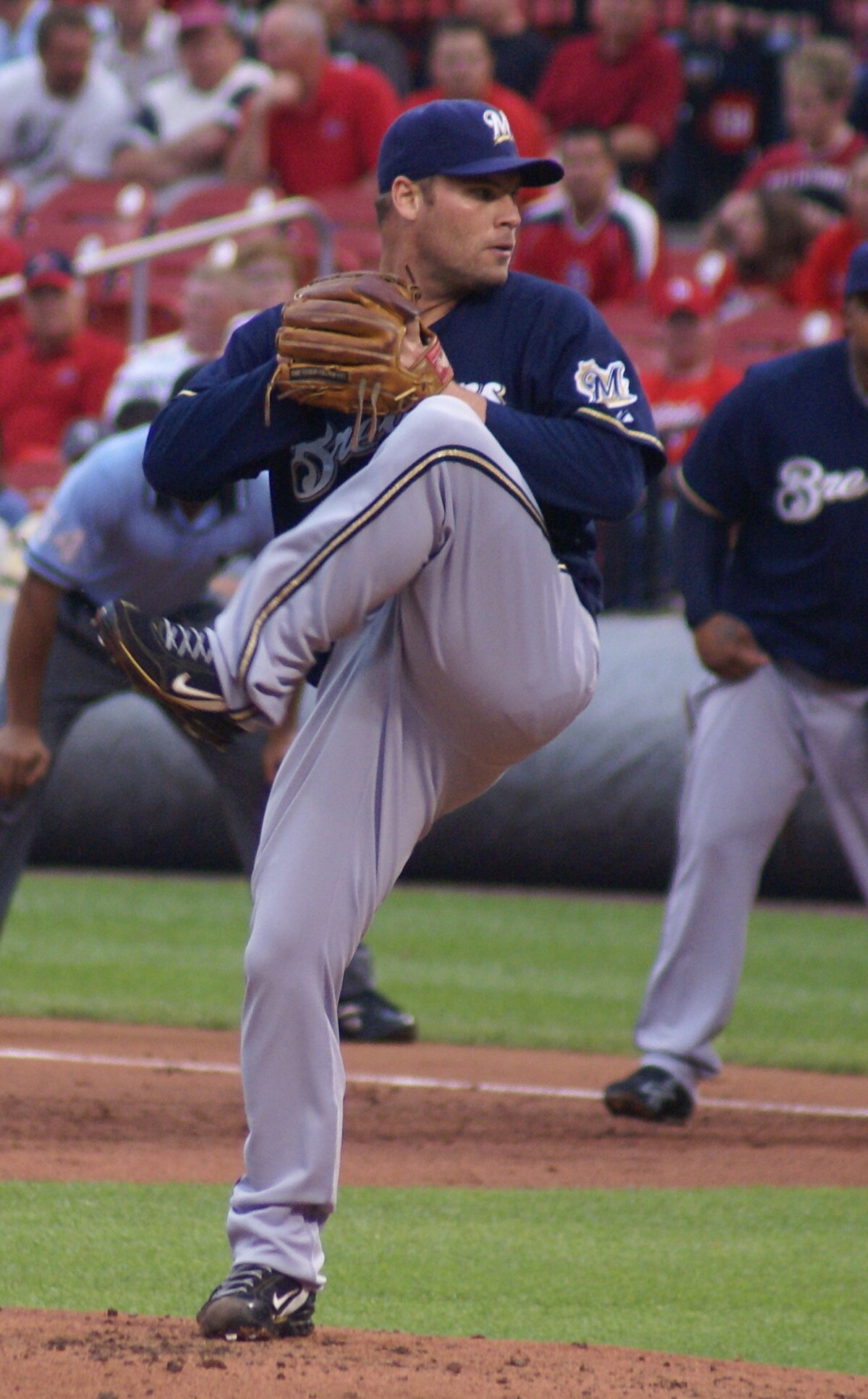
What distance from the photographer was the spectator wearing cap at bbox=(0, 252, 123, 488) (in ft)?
35.9

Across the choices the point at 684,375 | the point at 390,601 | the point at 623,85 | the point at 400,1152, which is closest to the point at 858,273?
the point at 390,601

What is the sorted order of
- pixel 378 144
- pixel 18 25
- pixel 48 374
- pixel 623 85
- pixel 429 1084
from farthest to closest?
pixel 18 25 → pixel 623 85 → pixel 48 374 → pixel 378 144 → pixel 429 1084

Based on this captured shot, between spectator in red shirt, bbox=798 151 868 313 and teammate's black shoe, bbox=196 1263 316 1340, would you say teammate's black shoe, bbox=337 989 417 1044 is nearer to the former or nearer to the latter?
teammate's black shoe, bbox=196 1263 316 1340

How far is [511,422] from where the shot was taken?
10.2 ft

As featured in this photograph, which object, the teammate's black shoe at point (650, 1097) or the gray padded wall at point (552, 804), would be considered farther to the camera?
the gray padded wall at point (552, 804)

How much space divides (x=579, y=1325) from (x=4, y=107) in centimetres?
1172

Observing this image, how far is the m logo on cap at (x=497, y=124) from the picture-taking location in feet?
10.9

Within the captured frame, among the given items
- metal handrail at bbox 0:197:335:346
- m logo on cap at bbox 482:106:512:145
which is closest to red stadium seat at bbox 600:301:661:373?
metal handrail at bbox 0:197:335:346

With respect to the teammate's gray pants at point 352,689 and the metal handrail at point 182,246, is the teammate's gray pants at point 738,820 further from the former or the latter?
the metal handrail at point 182,246

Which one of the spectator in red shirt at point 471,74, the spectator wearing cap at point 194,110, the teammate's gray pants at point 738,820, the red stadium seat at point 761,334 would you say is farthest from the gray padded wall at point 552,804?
the spectator wearing cap at point 194,110

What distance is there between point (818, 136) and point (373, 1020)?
288 inches

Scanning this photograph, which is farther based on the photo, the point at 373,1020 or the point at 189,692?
the point at 373,1020

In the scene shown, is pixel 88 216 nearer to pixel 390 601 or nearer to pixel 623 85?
pixel 623 85

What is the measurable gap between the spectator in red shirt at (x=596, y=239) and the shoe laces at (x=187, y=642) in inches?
328
